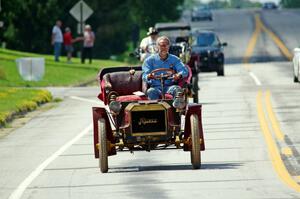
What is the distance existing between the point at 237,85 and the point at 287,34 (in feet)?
193

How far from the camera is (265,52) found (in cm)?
7825

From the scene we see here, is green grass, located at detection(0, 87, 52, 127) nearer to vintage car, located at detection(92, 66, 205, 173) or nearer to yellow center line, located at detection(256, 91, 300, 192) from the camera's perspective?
yellow center line, located at detection(256, 91, 300, 192)

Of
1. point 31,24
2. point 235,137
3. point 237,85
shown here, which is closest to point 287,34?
point 31,24

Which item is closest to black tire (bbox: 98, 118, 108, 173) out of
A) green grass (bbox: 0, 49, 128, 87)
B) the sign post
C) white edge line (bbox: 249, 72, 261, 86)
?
white edge line (bbox: 249, 72, 261, 86)

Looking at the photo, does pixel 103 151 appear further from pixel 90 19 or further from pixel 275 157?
pixel 90 19

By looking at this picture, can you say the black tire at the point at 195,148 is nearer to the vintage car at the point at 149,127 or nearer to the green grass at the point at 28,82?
the vintage car at the point at 149,127

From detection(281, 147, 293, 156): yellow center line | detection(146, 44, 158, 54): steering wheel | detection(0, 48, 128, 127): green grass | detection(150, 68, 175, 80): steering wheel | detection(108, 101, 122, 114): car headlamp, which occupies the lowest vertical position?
detection(0, 48, 128, 127): green grass

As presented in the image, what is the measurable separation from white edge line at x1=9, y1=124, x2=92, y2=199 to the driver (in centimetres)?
193

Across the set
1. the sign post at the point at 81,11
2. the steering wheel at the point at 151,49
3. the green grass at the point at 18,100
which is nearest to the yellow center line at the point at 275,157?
the steering wheel at the point at 151,49

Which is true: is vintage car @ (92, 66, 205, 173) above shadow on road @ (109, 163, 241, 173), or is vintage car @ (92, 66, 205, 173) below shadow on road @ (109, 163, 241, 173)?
above

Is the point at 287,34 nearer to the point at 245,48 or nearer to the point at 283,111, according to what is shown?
the point at 245,48

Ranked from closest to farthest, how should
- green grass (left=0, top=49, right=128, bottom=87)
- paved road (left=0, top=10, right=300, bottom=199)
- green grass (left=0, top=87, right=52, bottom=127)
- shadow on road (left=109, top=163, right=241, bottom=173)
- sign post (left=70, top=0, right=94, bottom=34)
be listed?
paved road (left=0, top=10, right=300, bottom=199) < shadow on road (left=109, top=163, right=241, bottom=173) < green grass (left=0, top=87, right=52, bottom=127) < green grass (left=0, top=49, right=128, bottom=87) < sign post (left=70, top=0, right=94, bottom=34)

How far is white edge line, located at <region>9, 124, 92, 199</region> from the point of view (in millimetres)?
14906

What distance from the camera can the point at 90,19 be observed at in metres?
78.5
